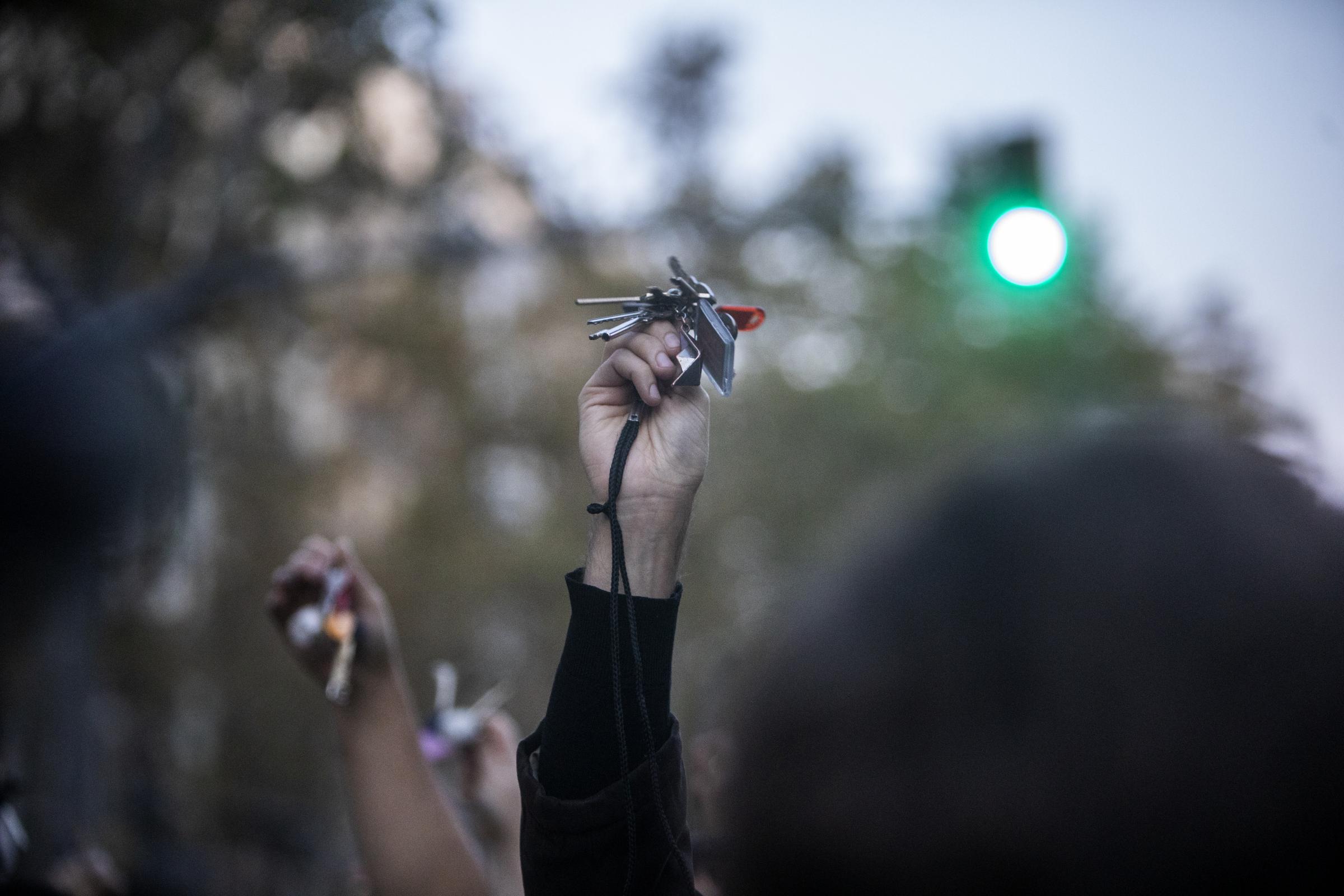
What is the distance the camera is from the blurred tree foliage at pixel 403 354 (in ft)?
23.1

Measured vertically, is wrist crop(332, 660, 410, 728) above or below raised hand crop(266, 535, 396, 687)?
below

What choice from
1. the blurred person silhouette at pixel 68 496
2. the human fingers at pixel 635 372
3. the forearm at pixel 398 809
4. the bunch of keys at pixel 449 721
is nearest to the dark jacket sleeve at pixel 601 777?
the human fingers at pixel 635 372

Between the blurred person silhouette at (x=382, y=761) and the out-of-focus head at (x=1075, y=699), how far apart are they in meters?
1.39

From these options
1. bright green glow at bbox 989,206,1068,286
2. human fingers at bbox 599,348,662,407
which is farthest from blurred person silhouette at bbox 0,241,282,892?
bright green glow at bbox 989,206,1068,286

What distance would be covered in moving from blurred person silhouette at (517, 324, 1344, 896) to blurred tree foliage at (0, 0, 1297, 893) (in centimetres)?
419

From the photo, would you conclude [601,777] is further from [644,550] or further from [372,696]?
[372,696]

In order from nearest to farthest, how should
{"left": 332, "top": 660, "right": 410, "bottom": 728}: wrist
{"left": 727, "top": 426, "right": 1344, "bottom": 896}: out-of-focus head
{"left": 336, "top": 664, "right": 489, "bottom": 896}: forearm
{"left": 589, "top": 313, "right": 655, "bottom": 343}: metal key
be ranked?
{"left": 727, "top": 426, "right": 1344, "bottom": 896}: out-of-focus head < {"left": 589, "top": 313, "right": 655, "bottom": 343}: metal key < {"left": 336, "top": 664, "right": 489, "bottom": 896}: forearm < {"left": 332, "top": 660, "right": 410, "bottom": 728}: wrist

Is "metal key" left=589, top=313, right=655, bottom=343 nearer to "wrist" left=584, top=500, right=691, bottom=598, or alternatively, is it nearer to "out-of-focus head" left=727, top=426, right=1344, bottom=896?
"wrist" left=584, top=500, right=691, bottom=598

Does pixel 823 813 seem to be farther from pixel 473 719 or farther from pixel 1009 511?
pixel 473 719

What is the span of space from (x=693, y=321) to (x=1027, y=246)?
3662 millimetres

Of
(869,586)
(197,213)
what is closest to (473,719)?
(869,586)

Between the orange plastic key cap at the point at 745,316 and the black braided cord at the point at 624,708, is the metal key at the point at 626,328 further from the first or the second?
the black braided cord at the point at 624,708

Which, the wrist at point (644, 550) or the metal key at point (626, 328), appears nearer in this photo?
the wrist at point (644, 550)

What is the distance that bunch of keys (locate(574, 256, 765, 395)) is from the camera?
1.30 metres
